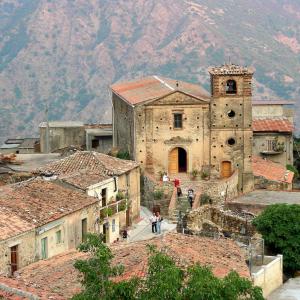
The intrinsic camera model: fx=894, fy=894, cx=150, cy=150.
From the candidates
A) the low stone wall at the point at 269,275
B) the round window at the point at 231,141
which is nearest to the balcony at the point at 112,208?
the low stone wall at the point at 269,275

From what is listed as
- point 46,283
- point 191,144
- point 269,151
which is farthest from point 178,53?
point 46,283

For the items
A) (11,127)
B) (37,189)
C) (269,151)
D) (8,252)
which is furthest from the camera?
(11,127)

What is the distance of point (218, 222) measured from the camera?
1762 inches

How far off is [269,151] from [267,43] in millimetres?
96585

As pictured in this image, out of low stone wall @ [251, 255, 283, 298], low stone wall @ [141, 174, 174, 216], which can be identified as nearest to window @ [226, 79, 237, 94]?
low stone wall @ [141, 174, 174, 216]

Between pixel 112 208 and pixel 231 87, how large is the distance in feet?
54.3

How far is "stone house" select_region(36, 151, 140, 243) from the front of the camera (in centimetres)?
4256

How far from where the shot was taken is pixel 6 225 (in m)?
32.8

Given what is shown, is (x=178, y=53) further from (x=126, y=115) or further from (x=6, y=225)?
(x=6, y=225)

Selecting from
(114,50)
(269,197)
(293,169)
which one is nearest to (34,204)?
(269,197)

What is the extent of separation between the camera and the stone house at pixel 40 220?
3247cm

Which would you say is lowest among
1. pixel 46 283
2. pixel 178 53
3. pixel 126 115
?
pixel 46 283

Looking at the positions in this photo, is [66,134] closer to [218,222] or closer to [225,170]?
[225,170]

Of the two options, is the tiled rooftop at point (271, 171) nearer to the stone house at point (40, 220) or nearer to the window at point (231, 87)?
the window at point (231, 87)
